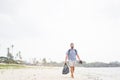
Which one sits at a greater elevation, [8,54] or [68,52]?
[8,54]

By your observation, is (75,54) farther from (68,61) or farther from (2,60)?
(2,60)

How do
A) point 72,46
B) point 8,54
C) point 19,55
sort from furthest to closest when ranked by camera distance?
point 19,55
point 8,54
point 72,46

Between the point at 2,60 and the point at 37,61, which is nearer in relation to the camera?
the point at 2,60

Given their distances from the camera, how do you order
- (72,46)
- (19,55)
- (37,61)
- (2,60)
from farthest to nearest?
(37,61) → (19,55) → (2,60) → (72,46)

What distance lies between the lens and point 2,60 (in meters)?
102

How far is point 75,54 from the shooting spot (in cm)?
1560

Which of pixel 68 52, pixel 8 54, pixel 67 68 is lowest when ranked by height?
pixel 67 68

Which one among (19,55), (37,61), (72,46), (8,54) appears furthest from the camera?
(37,61)

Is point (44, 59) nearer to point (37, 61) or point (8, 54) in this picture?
point (37, 61)

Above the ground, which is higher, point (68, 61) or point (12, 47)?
point (12, 47)

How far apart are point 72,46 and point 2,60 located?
8972 cm

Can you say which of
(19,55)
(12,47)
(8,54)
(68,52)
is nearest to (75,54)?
(68,52)

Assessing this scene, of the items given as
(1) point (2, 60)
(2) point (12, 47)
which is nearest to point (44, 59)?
(2) point (12, 47)

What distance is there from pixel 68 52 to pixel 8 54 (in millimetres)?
104670
